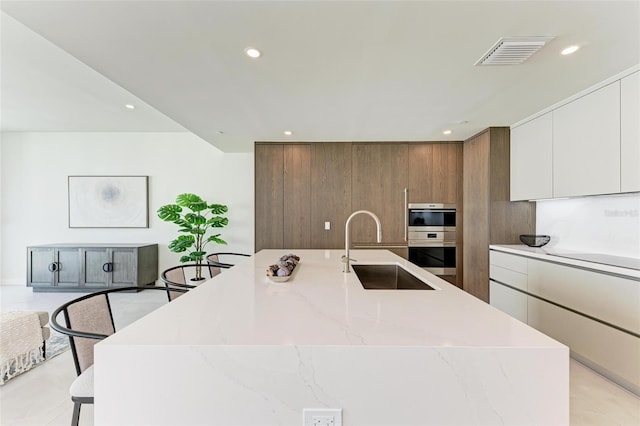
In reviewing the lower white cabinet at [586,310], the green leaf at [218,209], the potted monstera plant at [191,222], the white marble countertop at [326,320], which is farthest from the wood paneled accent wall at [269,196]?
the lower white cabinet at [586,310]

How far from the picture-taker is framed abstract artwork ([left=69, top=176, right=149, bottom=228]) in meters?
4.95

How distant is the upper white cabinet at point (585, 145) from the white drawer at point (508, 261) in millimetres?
695

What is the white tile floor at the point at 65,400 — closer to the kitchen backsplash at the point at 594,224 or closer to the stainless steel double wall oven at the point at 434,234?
the kitchen backsplash at the point at 594,224

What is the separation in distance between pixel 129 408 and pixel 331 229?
3.39 metres

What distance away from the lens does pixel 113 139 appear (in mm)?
4996

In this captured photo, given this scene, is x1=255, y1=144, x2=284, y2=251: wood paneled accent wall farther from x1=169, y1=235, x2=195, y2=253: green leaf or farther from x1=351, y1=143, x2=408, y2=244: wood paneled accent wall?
x1=169, y1=235, x2=195, y2=253: green leaf

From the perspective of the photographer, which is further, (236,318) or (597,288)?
(597,288)

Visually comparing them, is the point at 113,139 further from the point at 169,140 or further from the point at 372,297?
the point at 372,297

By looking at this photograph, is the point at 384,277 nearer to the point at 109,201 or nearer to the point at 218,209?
the point at 218,209

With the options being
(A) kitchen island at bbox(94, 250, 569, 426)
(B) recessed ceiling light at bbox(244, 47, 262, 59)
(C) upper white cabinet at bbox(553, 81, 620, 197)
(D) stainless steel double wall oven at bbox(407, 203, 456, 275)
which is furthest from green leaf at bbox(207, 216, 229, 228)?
(C) upper white cabinet at bbox(553, 81, 620, 197)

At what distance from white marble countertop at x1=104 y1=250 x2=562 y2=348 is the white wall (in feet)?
13.8

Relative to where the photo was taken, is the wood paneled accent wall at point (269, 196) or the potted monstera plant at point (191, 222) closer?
the wood paneled accent wall at point (269, 196)

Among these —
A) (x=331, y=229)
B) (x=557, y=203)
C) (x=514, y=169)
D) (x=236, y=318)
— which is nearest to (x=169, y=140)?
(x=331, y=229)

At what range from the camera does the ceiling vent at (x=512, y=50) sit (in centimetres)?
166
